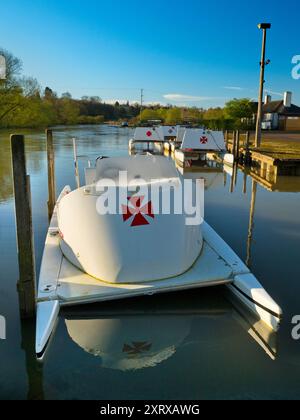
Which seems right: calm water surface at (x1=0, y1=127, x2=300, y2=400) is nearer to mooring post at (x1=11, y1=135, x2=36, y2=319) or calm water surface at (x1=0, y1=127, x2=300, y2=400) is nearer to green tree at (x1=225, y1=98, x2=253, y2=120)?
mooring post at (x1=11, y1=135, x2=36, y2=319)

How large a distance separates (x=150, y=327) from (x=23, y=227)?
6.78ft

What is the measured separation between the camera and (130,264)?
4.98 meters

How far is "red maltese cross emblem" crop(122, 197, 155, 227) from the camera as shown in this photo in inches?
198

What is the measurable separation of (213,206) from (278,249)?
399 cm

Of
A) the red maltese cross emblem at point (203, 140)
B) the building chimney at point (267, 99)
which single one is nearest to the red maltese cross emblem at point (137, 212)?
the red maltese cross emblem at point (203, 140)

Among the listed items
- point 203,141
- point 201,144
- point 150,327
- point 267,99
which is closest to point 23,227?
point 150,327

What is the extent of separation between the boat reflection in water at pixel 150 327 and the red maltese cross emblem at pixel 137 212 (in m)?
1.21

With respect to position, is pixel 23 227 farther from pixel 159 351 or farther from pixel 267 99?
pixel 267 99

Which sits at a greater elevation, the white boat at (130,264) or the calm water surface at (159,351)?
the white boat at (130,264)

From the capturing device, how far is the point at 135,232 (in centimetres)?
502

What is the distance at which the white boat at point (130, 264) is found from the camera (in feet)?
15.9

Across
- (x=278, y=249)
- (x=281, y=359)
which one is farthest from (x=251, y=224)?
(x=281, y=359)

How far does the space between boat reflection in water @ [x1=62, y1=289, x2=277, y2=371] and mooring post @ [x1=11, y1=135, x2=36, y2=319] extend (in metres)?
0.58

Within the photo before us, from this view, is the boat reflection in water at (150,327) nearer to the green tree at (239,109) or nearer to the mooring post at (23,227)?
the mooring post at (23,227)
